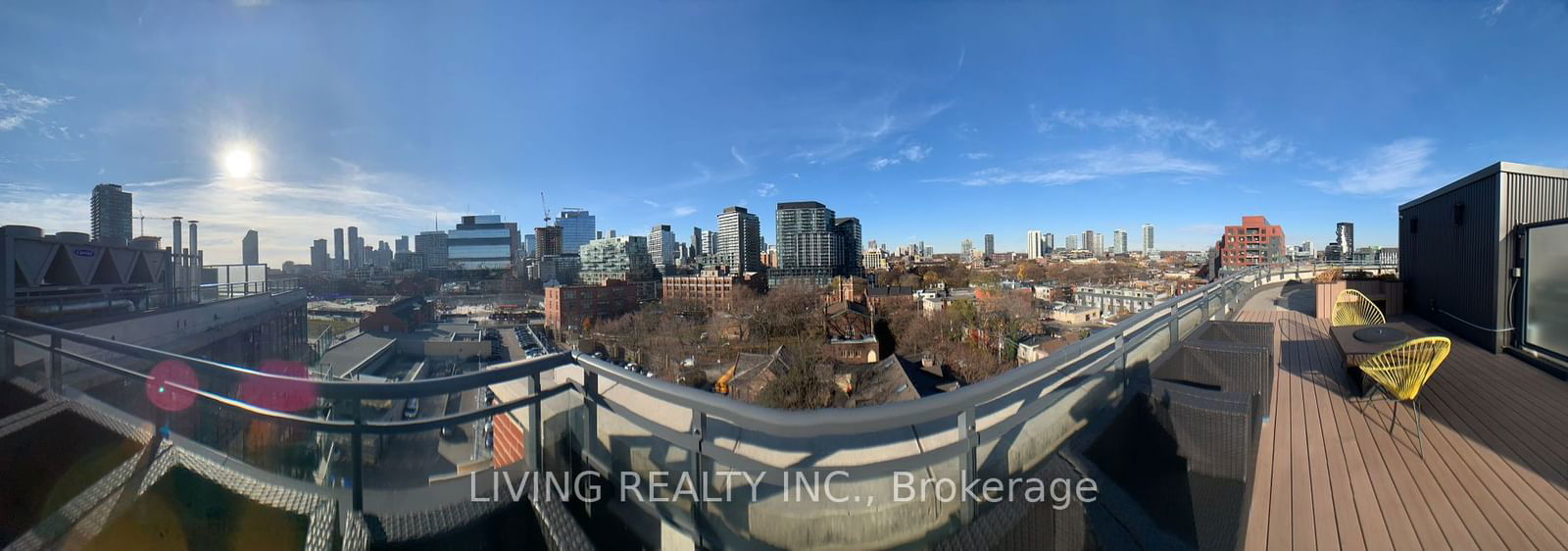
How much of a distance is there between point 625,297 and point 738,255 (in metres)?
31.8

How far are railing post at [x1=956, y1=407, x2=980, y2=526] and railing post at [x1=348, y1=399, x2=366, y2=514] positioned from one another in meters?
1.51

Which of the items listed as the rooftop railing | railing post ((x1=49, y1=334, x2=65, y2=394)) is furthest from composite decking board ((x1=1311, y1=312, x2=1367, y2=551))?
railing post ((x1=49, y1=334, x2=65, y2=394))

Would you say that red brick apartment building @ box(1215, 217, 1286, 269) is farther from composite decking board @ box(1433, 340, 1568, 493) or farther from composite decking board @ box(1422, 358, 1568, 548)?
composite decking board @ box(1422, 358, 1568, 548)

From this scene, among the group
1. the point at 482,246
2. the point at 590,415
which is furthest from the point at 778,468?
the point at 482,246

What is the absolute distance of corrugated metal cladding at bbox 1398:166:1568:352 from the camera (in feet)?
12.9

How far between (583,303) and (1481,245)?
3520 cm

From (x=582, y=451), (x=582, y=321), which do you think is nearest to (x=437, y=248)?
(x=582, y=321)

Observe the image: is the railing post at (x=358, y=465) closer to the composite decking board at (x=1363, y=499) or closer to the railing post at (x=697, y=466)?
the railing post at (x=697, y=466)

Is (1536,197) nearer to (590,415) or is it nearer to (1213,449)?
(1213,449)

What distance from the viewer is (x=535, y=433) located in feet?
4.35

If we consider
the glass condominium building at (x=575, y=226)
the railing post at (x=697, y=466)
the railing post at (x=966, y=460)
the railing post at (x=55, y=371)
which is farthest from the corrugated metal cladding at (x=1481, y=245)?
the glass condominium building at (x=575, y=226)

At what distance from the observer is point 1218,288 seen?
3871mm

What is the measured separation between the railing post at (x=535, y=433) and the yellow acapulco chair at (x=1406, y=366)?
353 centimetres

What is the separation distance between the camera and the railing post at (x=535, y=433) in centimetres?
131
